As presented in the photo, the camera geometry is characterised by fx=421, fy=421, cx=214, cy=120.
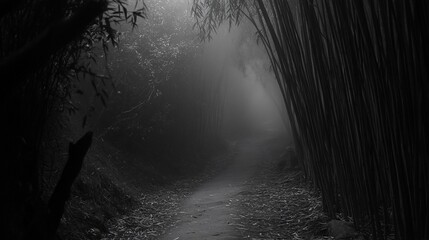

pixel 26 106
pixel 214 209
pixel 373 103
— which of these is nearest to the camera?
pixel 26 106

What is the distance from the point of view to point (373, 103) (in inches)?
101

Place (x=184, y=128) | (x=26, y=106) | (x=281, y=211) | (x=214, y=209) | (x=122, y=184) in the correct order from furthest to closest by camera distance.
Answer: (x=184, y=128)
(x=122, y=184)
(x=214, y=209)
(x=281, y=211)
(x=26, y=106)

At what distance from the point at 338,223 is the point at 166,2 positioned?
8976 millimetres

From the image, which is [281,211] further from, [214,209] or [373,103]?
[373,103]

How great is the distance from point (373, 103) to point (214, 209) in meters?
3.53

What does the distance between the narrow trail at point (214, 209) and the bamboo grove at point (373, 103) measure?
1331mm

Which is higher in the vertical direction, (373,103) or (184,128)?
(184,128)

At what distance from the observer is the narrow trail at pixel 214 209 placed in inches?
174

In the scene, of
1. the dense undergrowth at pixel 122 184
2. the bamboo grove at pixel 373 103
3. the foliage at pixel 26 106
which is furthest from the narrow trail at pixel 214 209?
the foliage at pixel 26 106

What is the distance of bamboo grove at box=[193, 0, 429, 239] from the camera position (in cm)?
201

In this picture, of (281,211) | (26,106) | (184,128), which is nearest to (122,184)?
(281,211)

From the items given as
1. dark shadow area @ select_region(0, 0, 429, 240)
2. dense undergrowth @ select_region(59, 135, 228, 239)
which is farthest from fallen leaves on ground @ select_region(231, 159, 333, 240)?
dense undergrowth @ select_region(59, 135, 228, 239)

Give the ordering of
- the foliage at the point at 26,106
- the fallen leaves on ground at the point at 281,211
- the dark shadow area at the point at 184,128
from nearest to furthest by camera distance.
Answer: the foliage at the point at 26,106 → the dark shadow area at the point at 184,128 → the fallen leaves on ground at the point at 281,211

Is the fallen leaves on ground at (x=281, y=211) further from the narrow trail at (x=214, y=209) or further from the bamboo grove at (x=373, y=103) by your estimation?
the bamboo grove at (x=373, y=103)
